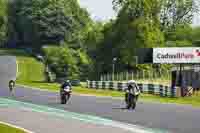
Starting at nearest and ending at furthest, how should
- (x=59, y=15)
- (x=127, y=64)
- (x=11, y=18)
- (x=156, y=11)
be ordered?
(x=127, y=64)
(x=156, y=11)
(x=59, y=15)
(x=11, y=18)

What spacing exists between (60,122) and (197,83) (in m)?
26.1

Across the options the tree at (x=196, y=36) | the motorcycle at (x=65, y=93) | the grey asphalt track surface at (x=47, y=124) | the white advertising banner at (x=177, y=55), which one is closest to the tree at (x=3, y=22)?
the tree at (x=196, y=36)

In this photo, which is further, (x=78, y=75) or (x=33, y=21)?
(x=33, y=21)

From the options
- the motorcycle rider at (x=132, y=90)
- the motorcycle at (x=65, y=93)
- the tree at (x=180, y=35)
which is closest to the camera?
the motorcycle rider at (x=132, y=90)

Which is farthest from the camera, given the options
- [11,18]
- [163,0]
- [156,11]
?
[11,18]

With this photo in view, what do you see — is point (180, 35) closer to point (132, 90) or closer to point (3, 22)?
point (3, 22)

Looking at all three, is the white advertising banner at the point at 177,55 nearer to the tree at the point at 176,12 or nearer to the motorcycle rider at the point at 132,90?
the motorcycle rider at the point at 132,90

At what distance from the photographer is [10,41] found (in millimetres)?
157625

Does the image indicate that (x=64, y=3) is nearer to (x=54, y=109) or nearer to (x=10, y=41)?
(x=10, y=41)

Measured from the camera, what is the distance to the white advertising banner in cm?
5191

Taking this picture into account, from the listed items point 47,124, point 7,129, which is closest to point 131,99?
point 47,124

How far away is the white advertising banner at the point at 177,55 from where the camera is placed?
51906 mm

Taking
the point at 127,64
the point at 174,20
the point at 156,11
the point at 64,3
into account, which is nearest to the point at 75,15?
the point at 64,3

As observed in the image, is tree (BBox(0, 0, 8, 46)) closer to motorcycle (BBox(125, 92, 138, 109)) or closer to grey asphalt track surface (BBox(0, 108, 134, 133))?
motorcycle (BBox(125, 92, 138, 109))
